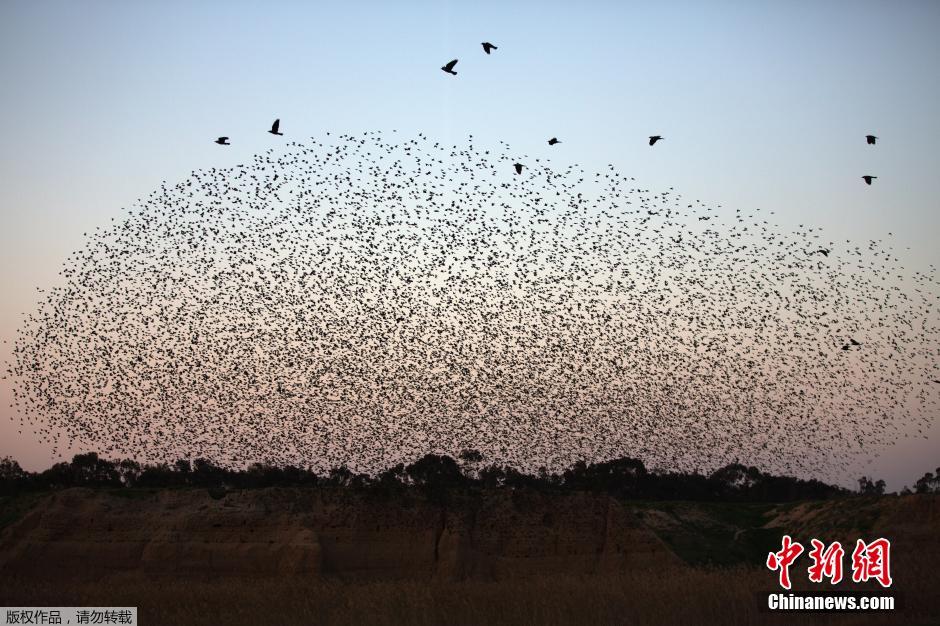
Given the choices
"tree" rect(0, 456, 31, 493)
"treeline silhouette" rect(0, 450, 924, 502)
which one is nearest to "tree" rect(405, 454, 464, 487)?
"treeline silhouette" rect(0, 450, 924, 502)

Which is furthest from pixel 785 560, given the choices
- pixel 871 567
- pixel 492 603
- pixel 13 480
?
pixel 13 480

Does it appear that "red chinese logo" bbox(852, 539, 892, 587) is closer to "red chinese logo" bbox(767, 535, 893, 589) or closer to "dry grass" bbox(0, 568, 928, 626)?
"red chinese logo" bbox(767, 535, 893, 589)

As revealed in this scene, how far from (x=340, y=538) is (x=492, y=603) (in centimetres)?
1361

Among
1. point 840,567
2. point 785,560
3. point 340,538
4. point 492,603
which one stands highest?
point 840,567

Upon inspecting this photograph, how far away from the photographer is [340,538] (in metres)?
40.8

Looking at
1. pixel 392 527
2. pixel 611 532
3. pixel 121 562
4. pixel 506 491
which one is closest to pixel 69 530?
pixel 121 562

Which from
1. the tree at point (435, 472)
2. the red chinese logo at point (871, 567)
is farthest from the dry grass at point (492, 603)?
the tree at point (435, 472)

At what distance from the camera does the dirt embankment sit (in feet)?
132

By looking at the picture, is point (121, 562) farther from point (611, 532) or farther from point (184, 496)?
point (611, 532)

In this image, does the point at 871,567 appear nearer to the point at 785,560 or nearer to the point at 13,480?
the point at 785,560

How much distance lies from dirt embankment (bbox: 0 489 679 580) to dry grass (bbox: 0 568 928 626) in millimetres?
7247

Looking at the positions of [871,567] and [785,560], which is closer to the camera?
[871,567]

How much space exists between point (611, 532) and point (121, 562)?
2014cm

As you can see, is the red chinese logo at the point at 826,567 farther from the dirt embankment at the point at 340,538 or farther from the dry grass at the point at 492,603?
the dirt embankment at the point at 340,538
